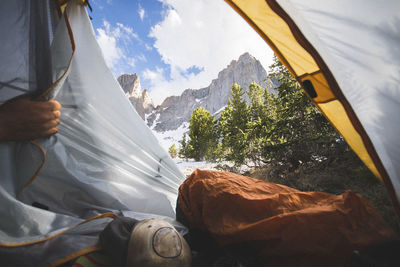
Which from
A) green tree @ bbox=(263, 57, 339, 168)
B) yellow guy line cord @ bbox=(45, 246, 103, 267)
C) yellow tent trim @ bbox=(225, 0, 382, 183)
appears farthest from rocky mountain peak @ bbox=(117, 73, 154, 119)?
yellow guy line cord @ bbox=(45, 246, 103, 267)

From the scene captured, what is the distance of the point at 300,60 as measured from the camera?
40.1 inches

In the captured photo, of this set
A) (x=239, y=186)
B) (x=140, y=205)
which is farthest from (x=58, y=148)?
(x=239, y=186)

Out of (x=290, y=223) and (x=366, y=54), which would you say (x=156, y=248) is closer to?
(x=290, y=223)

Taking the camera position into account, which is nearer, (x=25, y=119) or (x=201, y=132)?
(x=25, y=119)

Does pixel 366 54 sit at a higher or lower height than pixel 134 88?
lower

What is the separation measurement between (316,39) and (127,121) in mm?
1664

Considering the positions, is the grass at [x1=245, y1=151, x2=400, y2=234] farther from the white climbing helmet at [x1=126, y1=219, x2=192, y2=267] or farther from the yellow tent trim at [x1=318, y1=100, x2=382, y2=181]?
the white climbing helmet at [x1=126, y1=219, x2=192, y2=267]

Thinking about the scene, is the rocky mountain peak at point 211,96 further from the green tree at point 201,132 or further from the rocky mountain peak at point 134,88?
the green tree at point 201,132

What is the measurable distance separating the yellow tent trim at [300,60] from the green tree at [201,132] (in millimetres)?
13245

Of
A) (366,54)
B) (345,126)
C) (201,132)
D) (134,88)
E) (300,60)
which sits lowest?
(345,126)

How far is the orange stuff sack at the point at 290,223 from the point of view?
67 centimetres

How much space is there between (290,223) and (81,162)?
5.40ft

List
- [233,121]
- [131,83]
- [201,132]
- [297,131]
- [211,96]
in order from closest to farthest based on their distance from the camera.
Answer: [297,131] < [233,121] < [201,132] < [211,96] < [131,83]

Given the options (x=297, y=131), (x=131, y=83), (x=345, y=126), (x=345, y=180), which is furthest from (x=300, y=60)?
(x=131, y=83)
